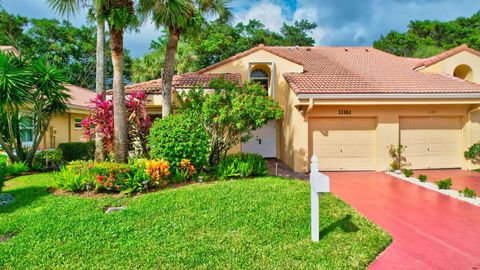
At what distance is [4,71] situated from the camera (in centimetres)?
1027

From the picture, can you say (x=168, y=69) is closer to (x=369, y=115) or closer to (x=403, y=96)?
(x=369, y=115)

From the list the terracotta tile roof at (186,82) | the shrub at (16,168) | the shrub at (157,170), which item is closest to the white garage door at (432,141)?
the terracotta tile roof at (186,82)

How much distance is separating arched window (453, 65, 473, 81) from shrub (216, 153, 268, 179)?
13.8m

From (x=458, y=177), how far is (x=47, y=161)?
58.3ft

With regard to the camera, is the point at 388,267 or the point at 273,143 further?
the point at 273,143

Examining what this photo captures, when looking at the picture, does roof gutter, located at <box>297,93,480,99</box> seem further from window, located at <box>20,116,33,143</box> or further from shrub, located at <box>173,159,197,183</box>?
window, located at <box>20,116,33,143</box>

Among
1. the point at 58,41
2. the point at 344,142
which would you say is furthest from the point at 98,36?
the point at 58,41

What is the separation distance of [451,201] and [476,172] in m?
6.59

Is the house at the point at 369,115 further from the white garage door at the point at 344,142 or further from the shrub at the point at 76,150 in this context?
the shrub at the point at 76,150

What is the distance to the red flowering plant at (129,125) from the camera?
10594mm

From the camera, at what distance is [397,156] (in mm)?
12906

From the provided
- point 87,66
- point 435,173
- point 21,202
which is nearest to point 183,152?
point 21,202

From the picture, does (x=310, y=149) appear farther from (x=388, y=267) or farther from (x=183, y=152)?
(x=388, y=267)

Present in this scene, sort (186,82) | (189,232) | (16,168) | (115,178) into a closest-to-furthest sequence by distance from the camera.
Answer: (189,232), (115,178), (16,168), (186,82)
